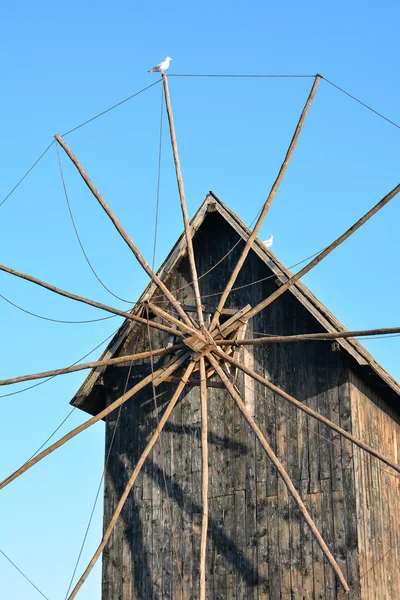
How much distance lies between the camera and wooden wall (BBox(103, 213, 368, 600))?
1622cm

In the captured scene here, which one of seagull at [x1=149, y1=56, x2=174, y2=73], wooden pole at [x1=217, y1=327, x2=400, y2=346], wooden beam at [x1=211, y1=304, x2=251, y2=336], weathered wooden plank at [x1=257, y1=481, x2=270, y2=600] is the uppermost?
seagull at [x1=149, y1=56, x2=174, y2=73]

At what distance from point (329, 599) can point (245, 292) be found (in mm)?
5139

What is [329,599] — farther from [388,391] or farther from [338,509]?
[388,391]

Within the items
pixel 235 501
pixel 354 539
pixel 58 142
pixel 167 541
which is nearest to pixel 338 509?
pixel 354 539

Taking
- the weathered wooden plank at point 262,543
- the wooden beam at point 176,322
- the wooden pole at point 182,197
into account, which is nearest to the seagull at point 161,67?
the wooden pole at point 182,197

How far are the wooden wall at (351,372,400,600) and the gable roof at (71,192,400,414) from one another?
448 millimetres

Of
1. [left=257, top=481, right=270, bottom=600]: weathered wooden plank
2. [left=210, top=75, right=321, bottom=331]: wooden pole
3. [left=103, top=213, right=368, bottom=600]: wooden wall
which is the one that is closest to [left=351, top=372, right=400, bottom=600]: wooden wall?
[left=103, top=213, right=368, bottom=600]: wooden wall

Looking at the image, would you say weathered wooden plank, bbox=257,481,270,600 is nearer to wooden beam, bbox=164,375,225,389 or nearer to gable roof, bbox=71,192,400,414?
wooden beam, bbox=164,375,225,389

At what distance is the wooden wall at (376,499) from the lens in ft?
52.3

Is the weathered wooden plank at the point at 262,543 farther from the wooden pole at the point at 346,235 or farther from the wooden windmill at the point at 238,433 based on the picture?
the wooden pole at the point at 346,235

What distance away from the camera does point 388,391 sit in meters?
17.4

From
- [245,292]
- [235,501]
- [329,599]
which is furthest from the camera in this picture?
[245,292]

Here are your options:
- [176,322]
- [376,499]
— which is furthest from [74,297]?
[376,499]

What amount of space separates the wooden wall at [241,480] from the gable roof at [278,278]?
35 cm
